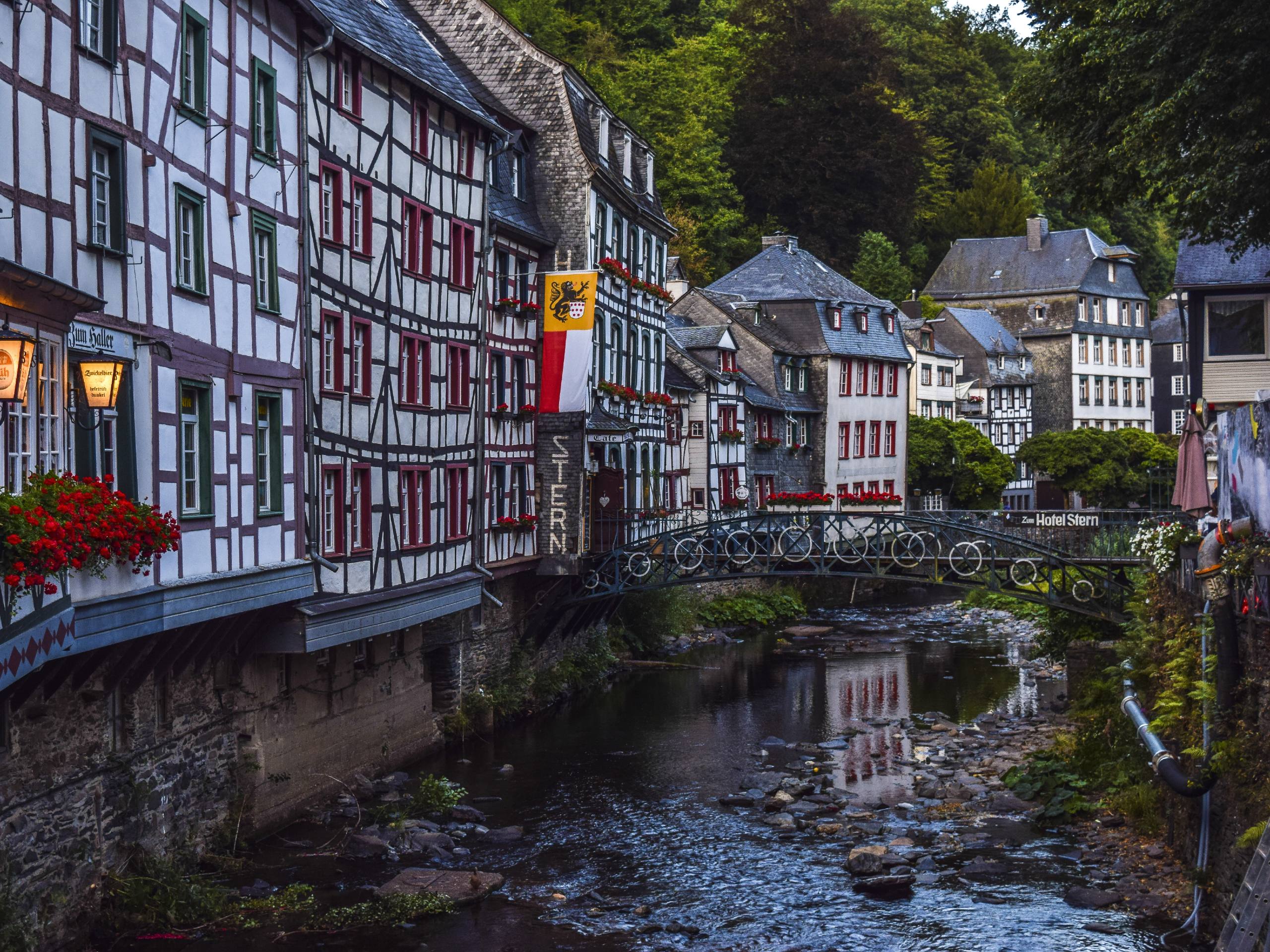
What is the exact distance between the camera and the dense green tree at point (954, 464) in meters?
63.6

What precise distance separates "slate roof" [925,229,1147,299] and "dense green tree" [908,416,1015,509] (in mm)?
21147

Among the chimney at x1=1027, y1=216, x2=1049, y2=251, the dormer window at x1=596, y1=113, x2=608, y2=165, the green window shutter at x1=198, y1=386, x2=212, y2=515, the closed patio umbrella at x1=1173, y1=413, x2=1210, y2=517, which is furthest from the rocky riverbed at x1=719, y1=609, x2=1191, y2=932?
the chimney at x1=1027, y1=216, x2=1049, y2=251

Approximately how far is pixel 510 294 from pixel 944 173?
62272 mm

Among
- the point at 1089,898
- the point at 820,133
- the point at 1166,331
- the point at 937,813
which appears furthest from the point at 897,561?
the point at 1166,331

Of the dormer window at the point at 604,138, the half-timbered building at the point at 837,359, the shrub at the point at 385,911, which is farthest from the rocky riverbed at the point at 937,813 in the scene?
the half-timbered building at the point at 837,359

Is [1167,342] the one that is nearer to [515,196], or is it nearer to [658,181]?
[658,181]

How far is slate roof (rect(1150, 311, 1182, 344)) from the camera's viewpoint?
286ft

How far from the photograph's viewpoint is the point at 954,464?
64.0 m

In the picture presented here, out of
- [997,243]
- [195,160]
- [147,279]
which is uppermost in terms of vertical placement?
[997,243]

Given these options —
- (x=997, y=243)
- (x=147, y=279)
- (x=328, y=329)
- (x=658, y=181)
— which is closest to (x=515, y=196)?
(x=328, y=329)

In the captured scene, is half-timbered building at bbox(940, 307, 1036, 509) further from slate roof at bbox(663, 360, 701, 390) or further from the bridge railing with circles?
the bridge railing with circles

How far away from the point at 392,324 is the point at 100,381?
11069 mm

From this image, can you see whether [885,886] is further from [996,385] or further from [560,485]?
[996,385]

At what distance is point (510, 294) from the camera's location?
31.9 meters
